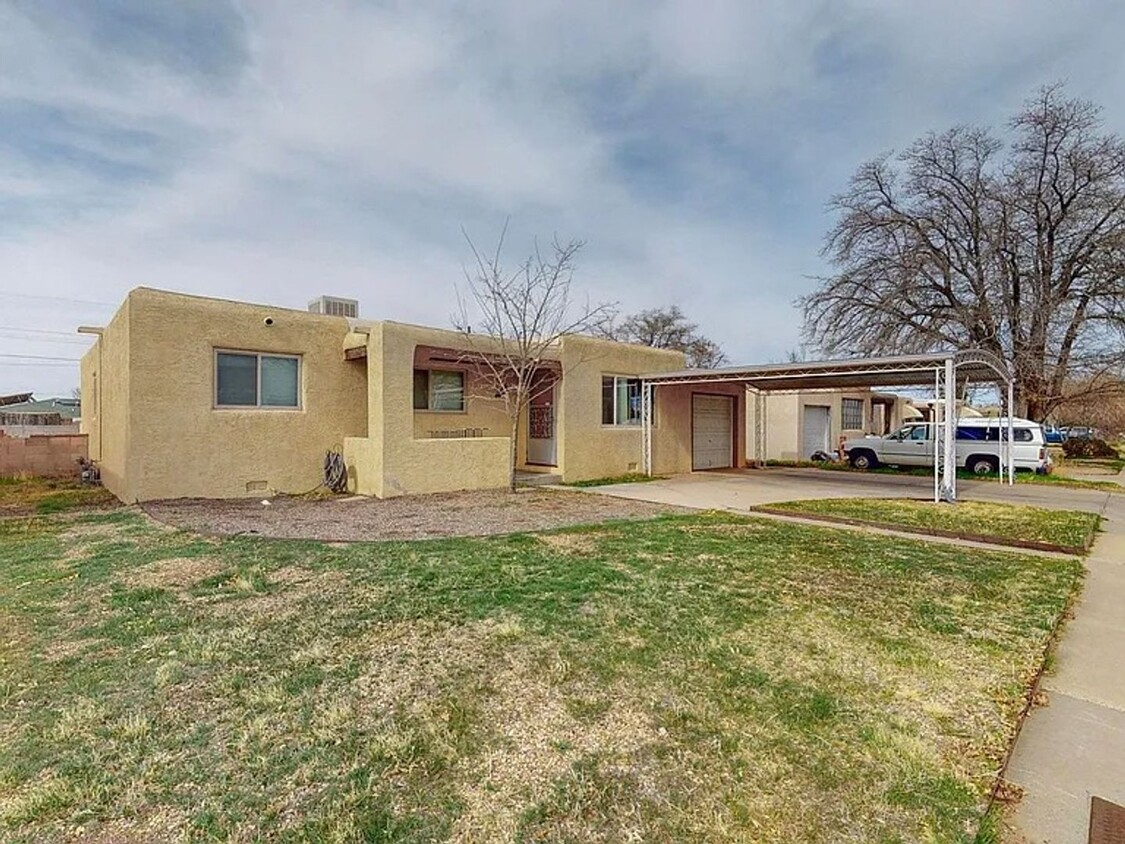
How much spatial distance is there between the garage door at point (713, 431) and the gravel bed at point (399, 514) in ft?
22.6

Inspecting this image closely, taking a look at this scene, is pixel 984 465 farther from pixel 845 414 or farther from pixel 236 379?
pixel 236 379

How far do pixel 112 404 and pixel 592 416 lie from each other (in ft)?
32.8

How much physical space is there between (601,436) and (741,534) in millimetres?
7340

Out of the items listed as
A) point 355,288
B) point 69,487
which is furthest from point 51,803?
point 355,288

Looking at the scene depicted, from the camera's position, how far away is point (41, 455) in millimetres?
15352

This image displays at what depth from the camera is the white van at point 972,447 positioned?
17.8 m

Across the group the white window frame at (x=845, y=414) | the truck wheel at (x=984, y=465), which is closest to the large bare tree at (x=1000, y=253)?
the white window frame at (x=845, y=414)

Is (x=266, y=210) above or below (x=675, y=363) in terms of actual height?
above

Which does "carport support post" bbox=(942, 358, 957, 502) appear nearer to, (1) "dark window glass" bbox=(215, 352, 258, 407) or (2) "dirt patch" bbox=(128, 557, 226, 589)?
(2) "dirt patch" bbox=(128, 557, 226, 589)

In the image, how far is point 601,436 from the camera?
15.2 meters

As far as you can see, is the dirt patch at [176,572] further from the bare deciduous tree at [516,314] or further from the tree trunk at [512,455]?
the bare deciduous tree at [516,314]

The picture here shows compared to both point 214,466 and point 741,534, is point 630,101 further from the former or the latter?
point 214,466

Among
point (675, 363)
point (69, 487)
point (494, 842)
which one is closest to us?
point (494, 842)

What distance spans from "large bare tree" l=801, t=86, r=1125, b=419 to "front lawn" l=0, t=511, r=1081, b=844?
1938 centimetres
